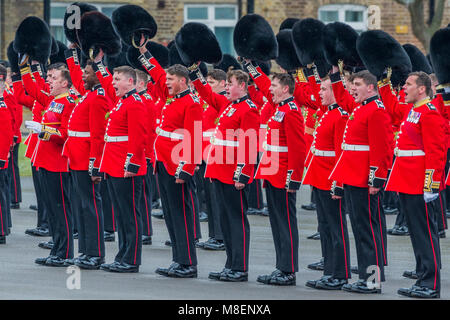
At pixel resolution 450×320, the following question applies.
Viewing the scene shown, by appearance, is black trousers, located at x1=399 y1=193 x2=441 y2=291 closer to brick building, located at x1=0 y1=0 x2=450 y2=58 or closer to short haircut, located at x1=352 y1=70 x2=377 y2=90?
short haircut, located at x1=352 y1=70 x2=377 y2=90

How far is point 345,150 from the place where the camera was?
26.1ft

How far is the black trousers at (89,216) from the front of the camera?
8820 millimetres

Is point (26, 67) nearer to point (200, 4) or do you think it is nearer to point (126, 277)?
point (126, 277)

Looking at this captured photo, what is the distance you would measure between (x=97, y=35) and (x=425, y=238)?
3.33 m

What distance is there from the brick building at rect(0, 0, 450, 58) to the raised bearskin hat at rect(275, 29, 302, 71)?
12.1 meters

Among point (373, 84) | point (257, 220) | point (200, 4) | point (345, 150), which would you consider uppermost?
point (200, 4)

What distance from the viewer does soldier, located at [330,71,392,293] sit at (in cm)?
775

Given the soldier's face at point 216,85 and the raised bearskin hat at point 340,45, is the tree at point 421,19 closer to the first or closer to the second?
the soldier's face at point 216,85

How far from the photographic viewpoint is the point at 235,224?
27.7 feet

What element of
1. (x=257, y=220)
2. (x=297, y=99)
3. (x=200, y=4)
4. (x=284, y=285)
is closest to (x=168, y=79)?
(x=297, y=99)

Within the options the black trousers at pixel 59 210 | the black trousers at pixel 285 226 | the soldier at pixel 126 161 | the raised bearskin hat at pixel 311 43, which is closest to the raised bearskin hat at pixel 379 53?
the raised bearskin hat at pixel 311 43

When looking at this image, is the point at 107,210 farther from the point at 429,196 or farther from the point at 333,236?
the point at 429,196

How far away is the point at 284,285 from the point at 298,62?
2.38m

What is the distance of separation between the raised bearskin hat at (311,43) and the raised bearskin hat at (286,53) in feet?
2.73
